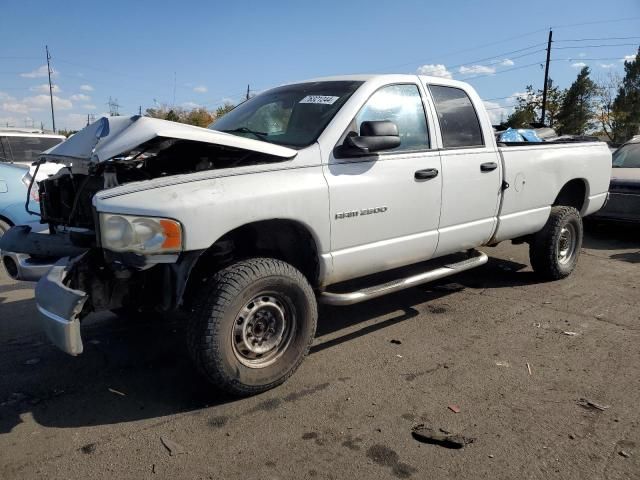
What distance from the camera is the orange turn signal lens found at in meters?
2.80

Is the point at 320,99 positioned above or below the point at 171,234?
above

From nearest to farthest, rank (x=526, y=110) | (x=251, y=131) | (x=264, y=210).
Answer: (x=264, y=210) → (x=251, y=131) → (x=526, y=110)

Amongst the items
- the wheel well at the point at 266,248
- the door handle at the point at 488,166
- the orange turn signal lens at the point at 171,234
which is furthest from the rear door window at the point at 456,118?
the orange turn signal lens at the point at 171,234

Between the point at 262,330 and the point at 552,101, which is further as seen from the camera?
the point at 552,101

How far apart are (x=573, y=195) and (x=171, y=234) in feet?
16.7

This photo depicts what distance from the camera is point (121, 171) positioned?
3.43 m

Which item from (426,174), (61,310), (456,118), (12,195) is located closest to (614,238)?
(456,118)

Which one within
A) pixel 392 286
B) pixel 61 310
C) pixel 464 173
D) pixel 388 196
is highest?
pixel 464 173

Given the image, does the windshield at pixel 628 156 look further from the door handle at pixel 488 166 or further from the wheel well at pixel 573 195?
the door handle at pixel 488 166

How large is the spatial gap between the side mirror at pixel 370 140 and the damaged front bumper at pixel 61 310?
1.88 metres

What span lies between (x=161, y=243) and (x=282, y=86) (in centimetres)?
229

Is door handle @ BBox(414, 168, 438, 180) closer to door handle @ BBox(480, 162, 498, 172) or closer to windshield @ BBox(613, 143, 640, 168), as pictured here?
door handle @ BBox(480, 162, 498, 172)

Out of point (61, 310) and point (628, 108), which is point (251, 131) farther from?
point (628, 108)

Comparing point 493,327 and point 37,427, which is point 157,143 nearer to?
point 37,427
